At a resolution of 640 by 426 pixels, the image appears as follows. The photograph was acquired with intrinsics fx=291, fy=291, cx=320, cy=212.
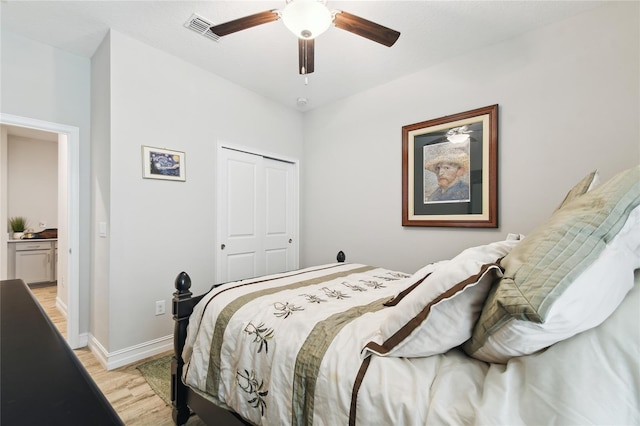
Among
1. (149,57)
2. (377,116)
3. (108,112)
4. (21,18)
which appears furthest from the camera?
(377,116)

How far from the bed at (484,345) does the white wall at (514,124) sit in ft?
5.57

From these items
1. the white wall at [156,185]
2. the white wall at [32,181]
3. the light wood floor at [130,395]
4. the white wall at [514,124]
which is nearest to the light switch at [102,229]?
the white wall at [156,185]

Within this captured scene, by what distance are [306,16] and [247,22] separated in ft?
1.36

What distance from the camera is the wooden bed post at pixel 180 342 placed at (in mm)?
1621

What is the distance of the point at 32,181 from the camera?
516cm

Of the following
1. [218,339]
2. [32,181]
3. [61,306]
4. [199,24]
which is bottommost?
[61,306]

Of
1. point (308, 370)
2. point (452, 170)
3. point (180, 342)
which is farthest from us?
point (452, 170)

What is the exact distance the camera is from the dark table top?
431 mm

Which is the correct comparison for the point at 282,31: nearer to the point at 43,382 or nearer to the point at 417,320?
the point at 417,320

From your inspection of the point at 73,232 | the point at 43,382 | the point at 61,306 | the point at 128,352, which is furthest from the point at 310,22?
the point at 61,306

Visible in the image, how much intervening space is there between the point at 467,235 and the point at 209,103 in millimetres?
2919

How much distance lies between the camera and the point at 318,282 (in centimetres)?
197

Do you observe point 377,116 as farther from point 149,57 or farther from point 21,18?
point 21,18

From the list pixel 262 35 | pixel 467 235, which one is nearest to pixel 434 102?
pixel 467 235
